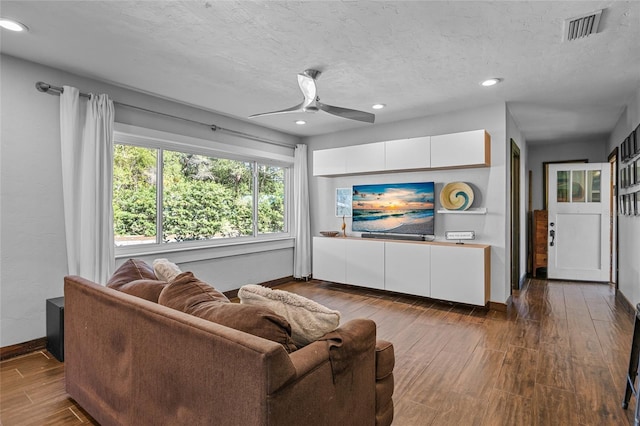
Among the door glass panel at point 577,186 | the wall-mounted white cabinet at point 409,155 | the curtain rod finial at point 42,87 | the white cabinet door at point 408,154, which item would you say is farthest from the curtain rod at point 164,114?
the door glass panel at point 577,186

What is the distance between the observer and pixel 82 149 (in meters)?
3.27

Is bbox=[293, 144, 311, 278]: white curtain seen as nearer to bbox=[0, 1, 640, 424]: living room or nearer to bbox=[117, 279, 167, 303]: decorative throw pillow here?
bbox=[0, 1, 640, 424]: living room

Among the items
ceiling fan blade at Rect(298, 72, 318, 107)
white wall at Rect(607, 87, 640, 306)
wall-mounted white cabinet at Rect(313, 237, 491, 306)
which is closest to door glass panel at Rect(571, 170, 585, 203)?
white wall at Rect(607, 87, 640, 306)

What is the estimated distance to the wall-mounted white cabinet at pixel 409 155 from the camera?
4.09 metres

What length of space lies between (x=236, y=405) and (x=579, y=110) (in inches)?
209

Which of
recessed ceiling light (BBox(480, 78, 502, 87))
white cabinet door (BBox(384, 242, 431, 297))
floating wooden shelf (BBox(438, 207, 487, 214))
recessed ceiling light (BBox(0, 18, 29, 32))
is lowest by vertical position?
white cabinet door (BBox(384, 242, 431, 297))

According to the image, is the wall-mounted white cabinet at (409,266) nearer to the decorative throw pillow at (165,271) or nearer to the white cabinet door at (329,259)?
the white cabinet door at (329,259)

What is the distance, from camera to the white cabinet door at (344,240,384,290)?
190 inches

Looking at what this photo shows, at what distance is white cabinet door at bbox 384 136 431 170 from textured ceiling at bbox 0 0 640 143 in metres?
0.52

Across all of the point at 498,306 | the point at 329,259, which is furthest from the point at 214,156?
the point at 498,306

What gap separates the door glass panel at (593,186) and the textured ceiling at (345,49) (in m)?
1.92

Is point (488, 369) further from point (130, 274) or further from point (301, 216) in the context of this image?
point (301, 216)

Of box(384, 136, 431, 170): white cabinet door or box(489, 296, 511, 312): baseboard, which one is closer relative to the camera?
box(489, 296, 511, 312): baseboard

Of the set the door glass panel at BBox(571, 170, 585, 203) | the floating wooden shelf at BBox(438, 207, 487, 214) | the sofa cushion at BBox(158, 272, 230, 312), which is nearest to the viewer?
the sofa cushion at BBox(158, 272, 230, 312)
